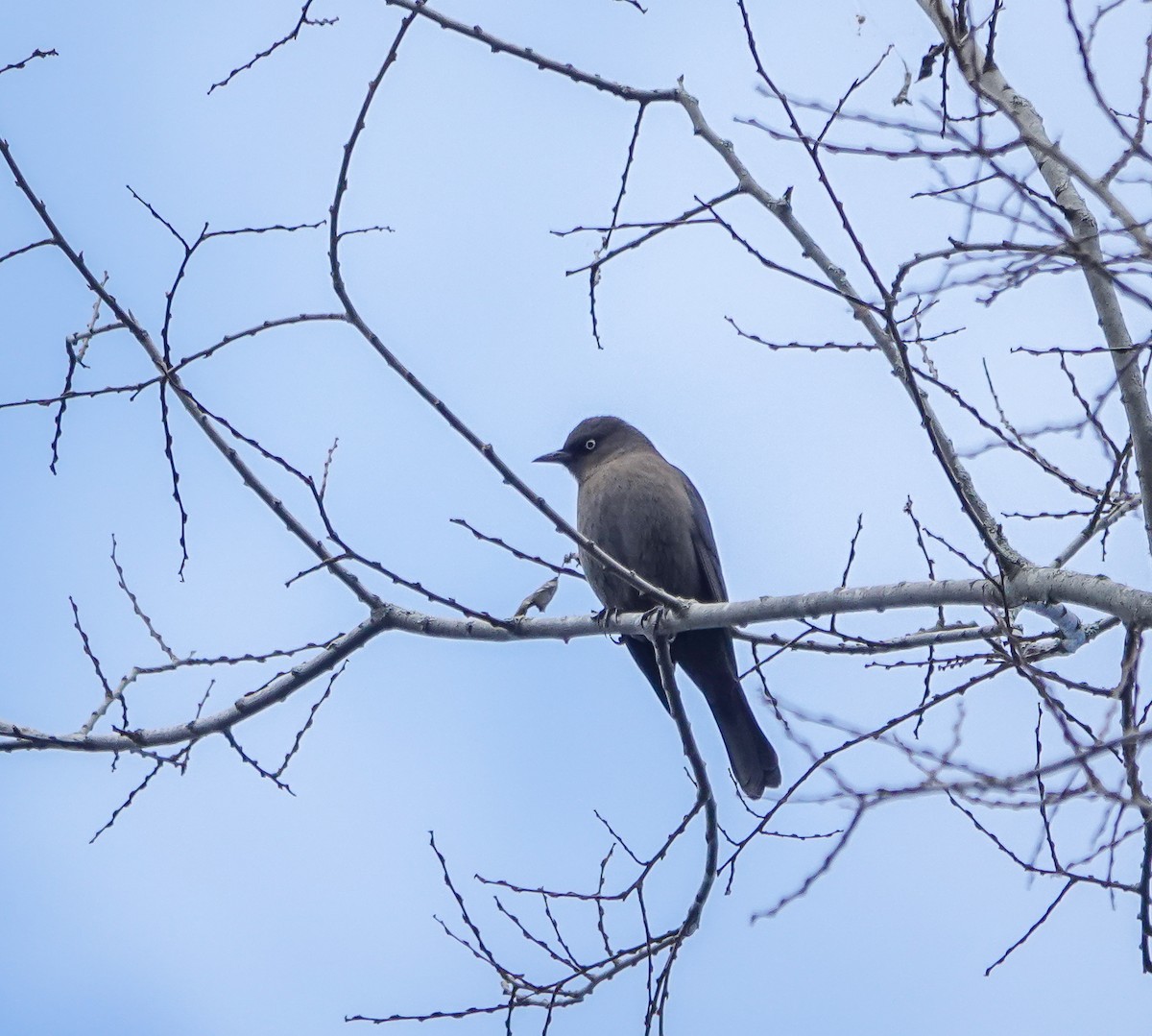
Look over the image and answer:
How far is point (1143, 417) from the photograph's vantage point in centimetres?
336

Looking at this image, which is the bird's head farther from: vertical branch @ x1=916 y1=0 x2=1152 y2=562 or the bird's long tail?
vertical branch @ x1=916 y1=0 x2=1152 y2=562

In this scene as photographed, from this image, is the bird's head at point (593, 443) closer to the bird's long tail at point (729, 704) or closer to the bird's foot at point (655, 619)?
the bird's long tail at point (729, 704)

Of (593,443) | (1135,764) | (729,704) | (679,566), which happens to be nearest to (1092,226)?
(1135,764)

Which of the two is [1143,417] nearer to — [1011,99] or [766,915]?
[1011,99]

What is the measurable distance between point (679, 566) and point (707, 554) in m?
0.28

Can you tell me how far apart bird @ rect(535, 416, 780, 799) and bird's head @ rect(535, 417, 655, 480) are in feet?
1.72

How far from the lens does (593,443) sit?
738 centimetres

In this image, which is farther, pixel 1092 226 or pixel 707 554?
pixel 707 554

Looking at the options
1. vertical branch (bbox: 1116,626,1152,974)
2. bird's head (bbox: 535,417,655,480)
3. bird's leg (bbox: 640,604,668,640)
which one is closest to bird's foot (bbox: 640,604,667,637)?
bird's leg (bbox: 640,604,668,640)

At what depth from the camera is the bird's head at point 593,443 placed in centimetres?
728

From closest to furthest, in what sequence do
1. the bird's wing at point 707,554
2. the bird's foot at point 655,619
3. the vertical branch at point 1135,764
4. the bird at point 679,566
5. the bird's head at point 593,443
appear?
the vertical branch at point 1135,764 < the bird's foot at point 655,619 < the bird at point 679,566 < the bird's wing at point 707,554 < the bird's head at point 593,443

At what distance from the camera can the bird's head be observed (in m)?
7.28

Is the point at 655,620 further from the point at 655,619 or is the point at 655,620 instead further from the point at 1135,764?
the point at 1135,764

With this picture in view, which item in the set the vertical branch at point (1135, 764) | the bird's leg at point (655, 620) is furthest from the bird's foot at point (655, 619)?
the vertical branch at point (1135, 764)
